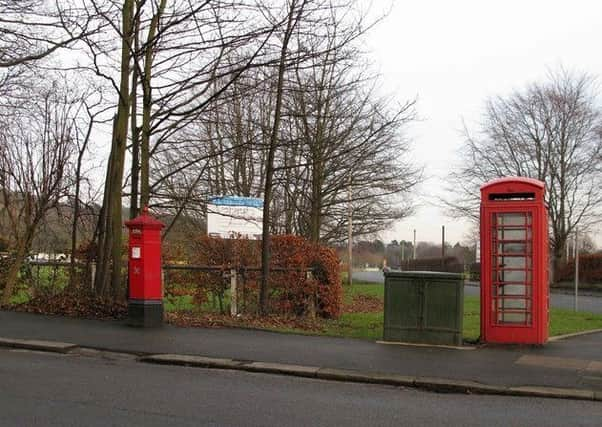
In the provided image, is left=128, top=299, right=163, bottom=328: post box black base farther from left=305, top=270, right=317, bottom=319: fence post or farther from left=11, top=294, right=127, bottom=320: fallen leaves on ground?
left=305, top=270, right=317, bottom=319: fence post

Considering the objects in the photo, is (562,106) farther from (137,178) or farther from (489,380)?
(489,380)

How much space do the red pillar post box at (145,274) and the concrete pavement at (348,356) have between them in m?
0.32

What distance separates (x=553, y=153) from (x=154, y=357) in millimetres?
37411

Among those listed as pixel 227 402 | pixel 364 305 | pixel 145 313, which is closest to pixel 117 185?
pixel 145 313

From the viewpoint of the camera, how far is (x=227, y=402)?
710cm

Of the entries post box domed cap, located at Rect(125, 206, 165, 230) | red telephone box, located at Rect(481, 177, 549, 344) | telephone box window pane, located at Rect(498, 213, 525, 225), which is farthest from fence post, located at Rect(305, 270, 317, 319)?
telephone box window pane, located at Rect(498, 213, 525, 225)

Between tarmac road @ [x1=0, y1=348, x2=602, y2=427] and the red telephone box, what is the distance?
11.8ft

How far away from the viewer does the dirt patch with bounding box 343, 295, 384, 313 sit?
67.2 ft

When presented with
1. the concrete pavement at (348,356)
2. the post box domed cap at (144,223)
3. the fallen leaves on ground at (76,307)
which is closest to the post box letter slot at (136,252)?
the post box domed cap at (144,223)

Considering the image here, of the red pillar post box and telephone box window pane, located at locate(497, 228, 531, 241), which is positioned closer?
telephone box window pane, located at locate(497, 228, 531, 241)

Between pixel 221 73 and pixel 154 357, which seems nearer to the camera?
pixel 154 357

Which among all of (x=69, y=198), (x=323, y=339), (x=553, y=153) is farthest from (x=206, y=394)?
(x=553, y=153)

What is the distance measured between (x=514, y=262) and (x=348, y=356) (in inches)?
134

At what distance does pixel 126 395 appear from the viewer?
723 cm
